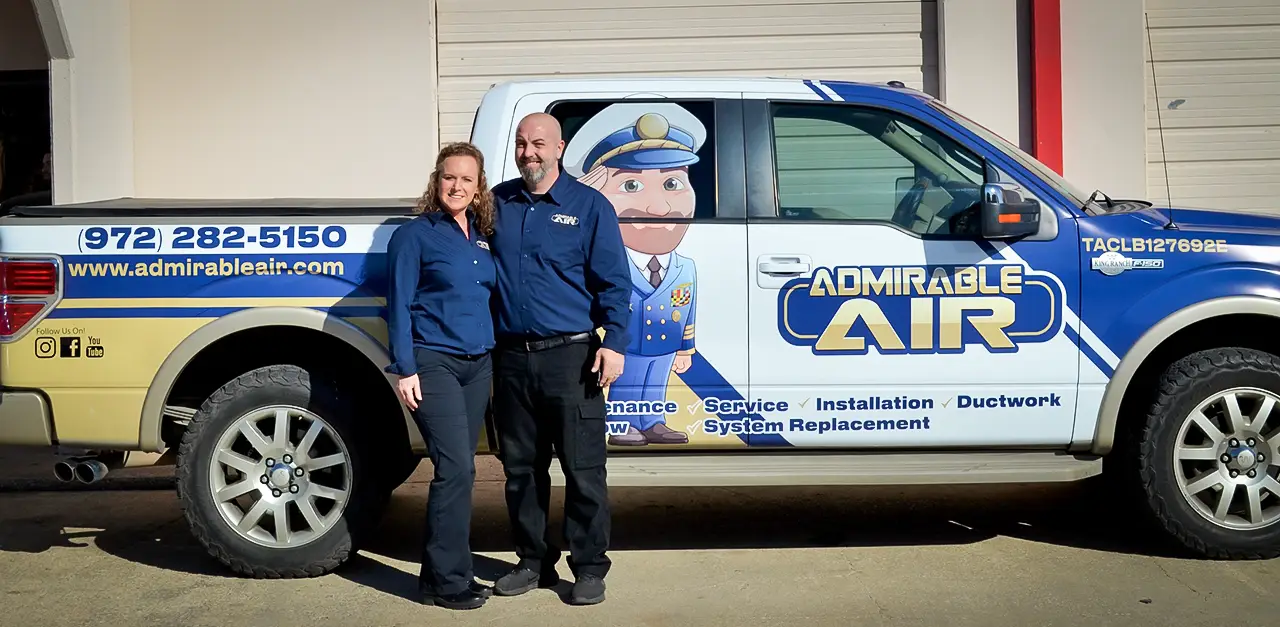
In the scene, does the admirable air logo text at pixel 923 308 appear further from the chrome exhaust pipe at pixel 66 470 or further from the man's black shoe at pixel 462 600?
the chrome exhaust pipe at pixel 66 470

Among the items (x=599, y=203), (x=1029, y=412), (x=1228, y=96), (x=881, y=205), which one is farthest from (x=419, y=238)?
(x=1228, y=96)

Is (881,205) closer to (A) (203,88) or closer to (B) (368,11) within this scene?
(B) (368,11)

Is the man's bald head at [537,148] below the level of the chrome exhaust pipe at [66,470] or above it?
above

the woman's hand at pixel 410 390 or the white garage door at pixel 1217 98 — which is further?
the white garage door at pixel 1217 98

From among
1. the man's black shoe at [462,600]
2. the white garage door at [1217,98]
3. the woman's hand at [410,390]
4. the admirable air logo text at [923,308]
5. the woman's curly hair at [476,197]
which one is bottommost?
the man's black shoe at [462,600]

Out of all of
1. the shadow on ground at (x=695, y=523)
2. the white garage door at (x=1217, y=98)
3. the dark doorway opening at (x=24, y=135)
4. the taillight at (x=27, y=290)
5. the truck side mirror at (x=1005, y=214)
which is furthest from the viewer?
the dark doorway opening at (x=24, y=135)

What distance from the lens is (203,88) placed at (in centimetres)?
999

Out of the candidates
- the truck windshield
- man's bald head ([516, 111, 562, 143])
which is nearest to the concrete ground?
the truck windshield

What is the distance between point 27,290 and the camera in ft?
17.5

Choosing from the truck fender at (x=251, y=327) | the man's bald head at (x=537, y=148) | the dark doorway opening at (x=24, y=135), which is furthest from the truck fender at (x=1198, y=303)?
the dark doorway opening at (x=24, y=135)

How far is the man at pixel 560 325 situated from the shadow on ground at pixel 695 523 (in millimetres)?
482

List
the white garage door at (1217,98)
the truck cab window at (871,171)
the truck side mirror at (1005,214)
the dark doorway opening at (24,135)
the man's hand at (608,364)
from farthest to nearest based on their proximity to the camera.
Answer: the dark doorway opening at (24,135), the white garage door at (1217,98), the truck cab window at (871,171), the truck side mirror at (1005,214), the man's hand at (608,364)

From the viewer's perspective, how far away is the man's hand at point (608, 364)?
Result: 4.91m

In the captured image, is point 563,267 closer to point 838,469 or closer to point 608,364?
point 608,364
